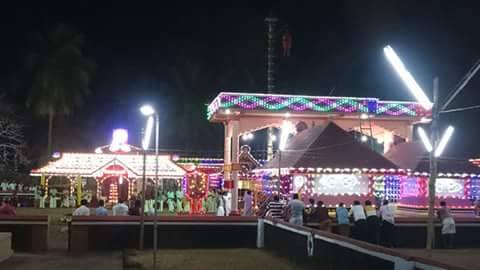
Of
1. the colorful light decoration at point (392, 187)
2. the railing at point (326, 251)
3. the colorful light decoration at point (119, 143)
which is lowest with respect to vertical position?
the railing at point (326, 251)

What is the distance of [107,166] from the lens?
116 ft

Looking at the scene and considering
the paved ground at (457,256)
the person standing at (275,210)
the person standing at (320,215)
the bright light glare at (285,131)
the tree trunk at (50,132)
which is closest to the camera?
the paved ground at (457,256)

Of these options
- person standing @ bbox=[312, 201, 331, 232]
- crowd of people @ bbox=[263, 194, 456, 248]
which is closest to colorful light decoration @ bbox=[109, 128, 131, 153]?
crowd of people @ bbox=[263, 194, 456, 248]

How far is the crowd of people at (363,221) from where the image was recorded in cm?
1962

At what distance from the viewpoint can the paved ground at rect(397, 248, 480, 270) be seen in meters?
17.0

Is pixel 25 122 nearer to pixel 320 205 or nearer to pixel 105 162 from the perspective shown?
pixel 105 162

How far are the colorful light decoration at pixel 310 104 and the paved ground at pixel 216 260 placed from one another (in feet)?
63.2

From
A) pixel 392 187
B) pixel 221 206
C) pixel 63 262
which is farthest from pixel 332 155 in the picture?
pixel 63 262

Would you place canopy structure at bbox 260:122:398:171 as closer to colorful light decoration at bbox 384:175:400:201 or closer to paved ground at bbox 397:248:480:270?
colorful light decoration at bbox 384:175:400:201

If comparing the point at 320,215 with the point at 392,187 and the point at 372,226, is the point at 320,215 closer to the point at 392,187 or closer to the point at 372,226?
the point at 372,226

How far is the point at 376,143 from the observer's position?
52375mm

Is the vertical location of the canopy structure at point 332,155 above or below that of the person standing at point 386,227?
above

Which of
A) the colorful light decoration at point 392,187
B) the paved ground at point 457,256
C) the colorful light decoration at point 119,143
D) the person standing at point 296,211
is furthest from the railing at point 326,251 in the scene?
the colorful light decoration at point 392,187

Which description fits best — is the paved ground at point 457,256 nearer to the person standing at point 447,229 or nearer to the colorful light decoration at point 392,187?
the person standing at point 447,229
